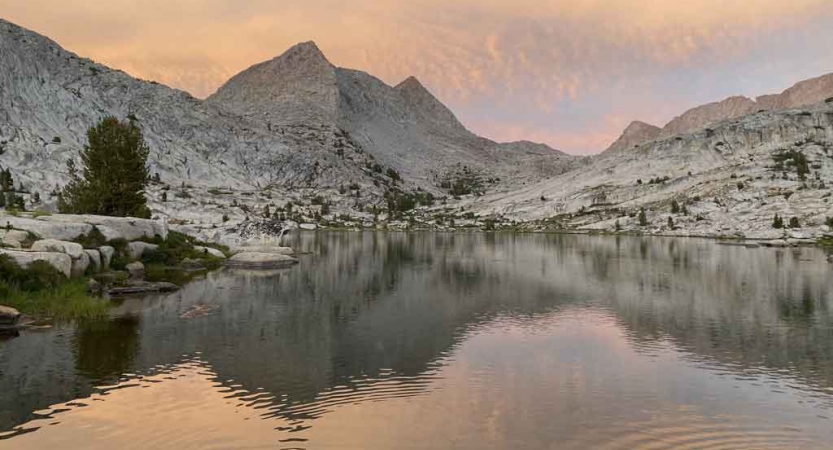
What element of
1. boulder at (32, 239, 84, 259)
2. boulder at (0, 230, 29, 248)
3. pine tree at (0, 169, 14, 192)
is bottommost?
boulder at (32, 239, 84, 259)

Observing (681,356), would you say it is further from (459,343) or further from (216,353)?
(216,353)

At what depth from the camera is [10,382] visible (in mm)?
23594

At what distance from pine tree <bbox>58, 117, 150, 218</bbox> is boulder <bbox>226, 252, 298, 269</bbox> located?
13913 millimetres

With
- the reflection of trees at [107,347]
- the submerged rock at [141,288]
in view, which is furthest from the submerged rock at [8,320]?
the submerged rock at [141,288]

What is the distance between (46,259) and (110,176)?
38.1 meters

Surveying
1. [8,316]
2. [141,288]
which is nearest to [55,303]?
[8,316]

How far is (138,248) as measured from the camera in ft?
194

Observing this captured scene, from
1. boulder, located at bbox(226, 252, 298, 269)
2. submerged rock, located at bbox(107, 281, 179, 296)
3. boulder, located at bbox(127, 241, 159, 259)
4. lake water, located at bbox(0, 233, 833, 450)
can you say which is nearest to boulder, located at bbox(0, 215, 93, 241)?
submerged rock, located at bbox(107, 281, 179, 296)

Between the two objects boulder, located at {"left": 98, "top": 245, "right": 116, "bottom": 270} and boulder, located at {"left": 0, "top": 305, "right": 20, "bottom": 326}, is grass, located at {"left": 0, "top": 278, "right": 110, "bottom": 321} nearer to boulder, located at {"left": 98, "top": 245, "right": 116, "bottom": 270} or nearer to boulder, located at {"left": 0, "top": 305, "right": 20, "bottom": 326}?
boulder, located at {"left": 0, "top": 305, "right": 20, "bottom": 326}

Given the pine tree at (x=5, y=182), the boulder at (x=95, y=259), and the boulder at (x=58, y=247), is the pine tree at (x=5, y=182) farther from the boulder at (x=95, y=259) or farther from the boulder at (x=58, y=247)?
the boulder at (x=58, y=247)

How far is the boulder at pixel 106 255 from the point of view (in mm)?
50366

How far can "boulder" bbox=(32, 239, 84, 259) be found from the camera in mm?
42688

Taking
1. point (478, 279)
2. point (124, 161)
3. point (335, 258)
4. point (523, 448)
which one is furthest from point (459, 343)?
point (335, 258)

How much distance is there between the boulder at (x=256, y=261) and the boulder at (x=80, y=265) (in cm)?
2965
